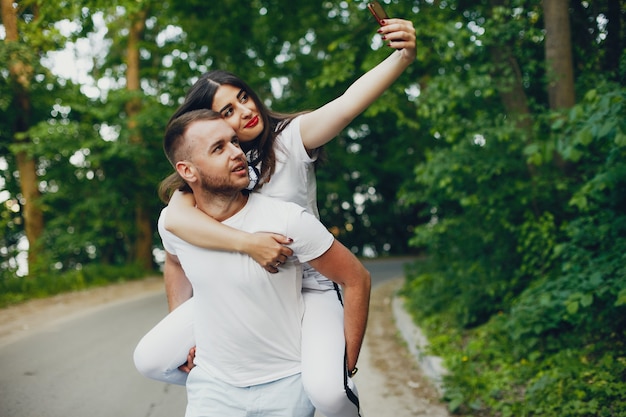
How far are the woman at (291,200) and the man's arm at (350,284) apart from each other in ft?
0.04

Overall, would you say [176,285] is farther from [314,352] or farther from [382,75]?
[382,75]

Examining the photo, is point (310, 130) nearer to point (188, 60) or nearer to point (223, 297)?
point (223, 297)

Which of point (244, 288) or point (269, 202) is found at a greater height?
point (269, 202)

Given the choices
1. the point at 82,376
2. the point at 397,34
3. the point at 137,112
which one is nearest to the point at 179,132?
the point at 397,34

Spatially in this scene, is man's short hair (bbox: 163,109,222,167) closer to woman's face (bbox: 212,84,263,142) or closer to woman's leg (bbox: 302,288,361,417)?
woman's face (bbox: 212,84,263,142)

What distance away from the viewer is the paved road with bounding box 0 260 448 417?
17.0ft

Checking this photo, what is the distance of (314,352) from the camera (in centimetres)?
236

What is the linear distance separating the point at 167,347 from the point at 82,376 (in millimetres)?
4042

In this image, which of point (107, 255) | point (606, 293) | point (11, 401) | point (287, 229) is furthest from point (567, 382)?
point (107, 255)

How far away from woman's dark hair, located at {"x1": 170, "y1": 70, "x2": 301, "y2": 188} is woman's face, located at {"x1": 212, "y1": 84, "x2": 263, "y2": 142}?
22 millimetres

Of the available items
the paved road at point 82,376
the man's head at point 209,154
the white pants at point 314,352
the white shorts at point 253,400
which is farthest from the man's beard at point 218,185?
the paved road at point 82,376

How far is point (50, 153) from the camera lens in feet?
50.6

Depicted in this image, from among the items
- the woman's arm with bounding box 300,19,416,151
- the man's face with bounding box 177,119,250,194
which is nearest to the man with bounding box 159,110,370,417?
the man's face with bounding box 177,119,250,194

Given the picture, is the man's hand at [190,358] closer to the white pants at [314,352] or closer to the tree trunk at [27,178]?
the white pants at [314,352]
